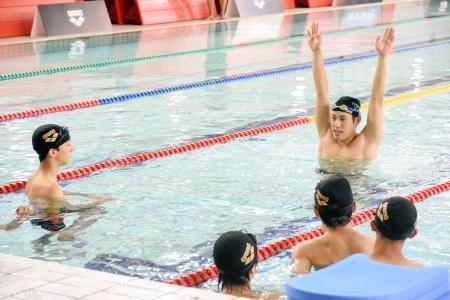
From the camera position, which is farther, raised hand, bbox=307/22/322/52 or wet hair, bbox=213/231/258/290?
raised hand, bbox=307/22/322/52

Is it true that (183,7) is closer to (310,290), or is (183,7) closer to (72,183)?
(72,183)

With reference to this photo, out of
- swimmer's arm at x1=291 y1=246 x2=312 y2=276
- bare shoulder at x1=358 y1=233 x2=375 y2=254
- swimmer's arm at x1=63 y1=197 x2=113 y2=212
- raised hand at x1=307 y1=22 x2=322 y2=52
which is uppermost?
raised hand at x1=307 y1=22 x2=322 y2=52

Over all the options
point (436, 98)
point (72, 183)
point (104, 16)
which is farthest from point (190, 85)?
point (104, 16)

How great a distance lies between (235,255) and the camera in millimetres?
3250

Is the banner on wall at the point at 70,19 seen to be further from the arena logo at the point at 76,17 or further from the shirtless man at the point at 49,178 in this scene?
the shirtless man at the point at 49,178

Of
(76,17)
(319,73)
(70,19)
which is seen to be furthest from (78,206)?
(76,17)

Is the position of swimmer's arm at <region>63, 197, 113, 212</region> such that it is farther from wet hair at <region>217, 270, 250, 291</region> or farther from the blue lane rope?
the blue lane rope

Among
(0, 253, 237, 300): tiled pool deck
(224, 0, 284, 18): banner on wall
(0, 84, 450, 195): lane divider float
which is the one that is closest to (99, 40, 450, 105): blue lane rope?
(0, 84, 450, 195): lane divider float

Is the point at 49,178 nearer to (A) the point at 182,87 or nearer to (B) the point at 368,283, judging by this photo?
(B) the point at 368,283

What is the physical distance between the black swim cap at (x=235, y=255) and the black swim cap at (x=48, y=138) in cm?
204

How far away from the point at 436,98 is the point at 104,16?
31.7ft

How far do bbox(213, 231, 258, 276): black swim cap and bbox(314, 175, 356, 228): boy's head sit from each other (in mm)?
474

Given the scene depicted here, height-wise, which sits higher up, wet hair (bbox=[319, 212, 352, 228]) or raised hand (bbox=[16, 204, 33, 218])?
A: wet hair (bbox=[319, 212, 352, 228])

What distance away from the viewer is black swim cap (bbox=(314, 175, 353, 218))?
3.63 meters
